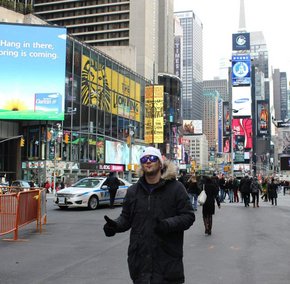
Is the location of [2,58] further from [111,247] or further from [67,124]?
[111,247]

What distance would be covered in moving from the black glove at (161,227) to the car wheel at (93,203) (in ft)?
53.6

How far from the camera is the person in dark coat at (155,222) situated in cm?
364

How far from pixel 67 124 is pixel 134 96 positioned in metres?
23.3

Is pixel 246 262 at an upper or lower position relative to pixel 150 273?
lower

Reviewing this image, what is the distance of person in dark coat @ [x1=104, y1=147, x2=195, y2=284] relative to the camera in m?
A: 3.64

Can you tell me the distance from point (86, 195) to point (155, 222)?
52.5 feet

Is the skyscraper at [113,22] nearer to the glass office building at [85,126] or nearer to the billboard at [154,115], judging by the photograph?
the glass office building at [85,126]

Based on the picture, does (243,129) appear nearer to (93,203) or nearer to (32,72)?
(32,72)

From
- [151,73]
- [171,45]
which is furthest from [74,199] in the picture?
[171,45]

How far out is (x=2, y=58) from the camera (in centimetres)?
5300

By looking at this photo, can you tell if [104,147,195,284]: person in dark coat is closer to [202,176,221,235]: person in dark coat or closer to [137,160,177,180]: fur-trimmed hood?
[137,160,177,180]: fur-trimmed hood

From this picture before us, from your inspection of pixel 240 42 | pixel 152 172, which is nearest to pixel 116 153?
pixel 240 42

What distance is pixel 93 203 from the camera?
19.9 m

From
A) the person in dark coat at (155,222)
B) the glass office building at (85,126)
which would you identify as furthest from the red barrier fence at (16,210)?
the glass office building at (85,126)
